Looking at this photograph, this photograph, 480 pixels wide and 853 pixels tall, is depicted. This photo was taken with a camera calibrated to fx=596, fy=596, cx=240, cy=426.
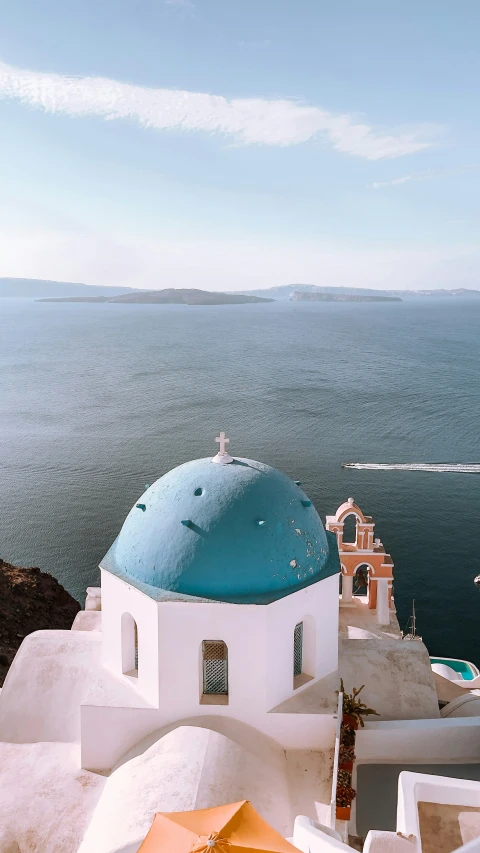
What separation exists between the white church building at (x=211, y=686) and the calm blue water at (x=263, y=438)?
1734 cm

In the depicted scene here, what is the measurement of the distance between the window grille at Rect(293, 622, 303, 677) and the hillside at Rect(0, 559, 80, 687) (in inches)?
697

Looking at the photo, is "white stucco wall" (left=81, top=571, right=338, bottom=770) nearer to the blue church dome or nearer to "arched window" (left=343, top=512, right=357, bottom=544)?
the blue church dome

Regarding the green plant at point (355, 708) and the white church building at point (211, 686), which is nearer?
the white church building at point (211, 686)

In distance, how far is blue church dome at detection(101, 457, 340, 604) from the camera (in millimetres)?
11234

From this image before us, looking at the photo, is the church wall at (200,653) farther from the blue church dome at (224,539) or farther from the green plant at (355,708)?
the green plant at (355,708)

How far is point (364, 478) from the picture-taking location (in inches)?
1742

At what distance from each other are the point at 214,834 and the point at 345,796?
3.64 meters

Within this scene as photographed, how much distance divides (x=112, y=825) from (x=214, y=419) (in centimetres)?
5103

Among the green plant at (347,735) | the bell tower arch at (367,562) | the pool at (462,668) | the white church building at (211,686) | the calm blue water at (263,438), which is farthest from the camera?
the calm blue water at (263,438)

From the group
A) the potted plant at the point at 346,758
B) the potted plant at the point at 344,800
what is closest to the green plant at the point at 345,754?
the potted plant at the point at 346,758

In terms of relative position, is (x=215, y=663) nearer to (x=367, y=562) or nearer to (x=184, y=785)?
(x=184, y=785)

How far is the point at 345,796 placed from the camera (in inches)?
392

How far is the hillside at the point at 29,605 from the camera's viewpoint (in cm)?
2748

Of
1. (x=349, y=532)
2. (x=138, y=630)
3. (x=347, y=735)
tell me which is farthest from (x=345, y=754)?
(x=349, y=532)
